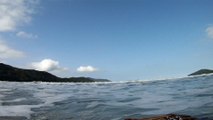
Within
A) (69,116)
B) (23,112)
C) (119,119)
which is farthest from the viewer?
(23,112)

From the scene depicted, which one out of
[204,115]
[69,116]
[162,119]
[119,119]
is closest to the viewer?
[162,119]

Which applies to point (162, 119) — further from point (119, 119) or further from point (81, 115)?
point (81, 115)

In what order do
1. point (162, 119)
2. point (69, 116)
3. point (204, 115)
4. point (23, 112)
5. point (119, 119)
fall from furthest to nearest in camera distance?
point (23, 112)
point (69, 116)
point (119, 119)
point (204, 115)
point (162, 119)

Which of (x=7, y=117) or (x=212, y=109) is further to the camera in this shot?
(x=7, y=117)

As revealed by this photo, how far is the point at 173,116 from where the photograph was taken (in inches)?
658

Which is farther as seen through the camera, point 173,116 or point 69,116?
point 69,116

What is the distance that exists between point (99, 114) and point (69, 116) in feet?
8.02

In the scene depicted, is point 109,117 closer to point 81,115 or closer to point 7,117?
point 81,115

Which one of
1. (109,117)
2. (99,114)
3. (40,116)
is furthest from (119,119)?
(40,116)

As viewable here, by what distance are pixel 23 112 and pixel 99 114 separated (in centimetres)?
700

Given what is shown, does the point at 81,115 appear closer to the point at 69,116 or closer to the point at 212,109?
the point at 69,116

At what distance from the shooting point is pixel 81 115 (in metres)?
25.1

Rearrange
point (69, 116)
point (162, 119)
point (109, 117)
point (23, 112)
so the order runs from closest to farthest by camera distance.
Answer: point (162, 119)
point (109, 117)
point (69, 116)
point (23, 112)

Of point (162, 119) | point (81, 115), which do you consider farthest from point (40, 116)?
point (162, 119)
